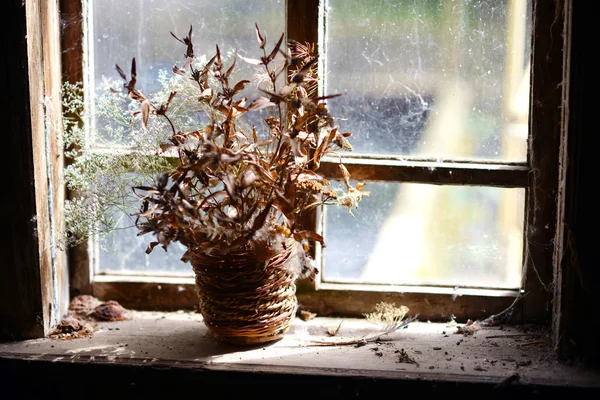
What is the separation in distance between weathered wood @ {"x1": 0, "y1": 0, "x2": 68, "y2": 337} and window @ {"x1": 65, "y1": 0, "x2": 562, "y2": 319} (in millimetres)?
159

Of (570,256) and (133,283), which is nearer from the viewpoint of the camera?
(570,256)

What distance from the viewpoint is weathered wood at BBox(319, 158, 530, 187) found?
171cm

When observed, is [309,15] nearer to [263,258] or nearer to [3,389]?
[263,258]

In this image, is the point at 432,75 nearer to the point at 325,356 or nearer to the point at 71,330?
the point at 325,356

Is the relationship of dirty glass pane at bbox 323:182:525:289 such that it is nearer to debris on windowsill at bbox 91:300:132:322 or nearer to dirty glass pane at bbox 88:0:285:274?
dirty glass pane at bbox 88:0:285:274

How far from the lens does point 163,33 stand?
1.77 meters

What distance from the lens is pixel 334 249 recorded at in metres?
1.83

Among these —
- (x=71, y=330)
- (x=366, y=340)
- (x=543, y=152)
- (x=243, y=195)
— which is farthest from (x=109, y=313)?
(x=543, y=152)

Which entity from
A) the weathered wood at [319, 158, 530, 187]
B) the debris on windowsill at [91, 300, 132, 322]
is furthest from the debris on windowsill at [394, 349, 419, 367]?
the debris on windowsill at [91, 300, 132, 322]

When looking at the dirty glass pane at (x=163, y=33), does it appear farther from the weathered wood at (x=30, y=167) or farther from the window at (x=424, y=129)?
the weathered wood at (x=30, y=167)

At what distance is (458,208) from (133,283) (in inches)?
37.2

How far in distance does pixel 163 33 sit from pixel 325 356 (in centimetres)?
96

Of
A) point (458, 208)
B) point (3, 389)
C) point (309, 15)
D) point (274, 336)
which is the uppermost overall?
point (309, 15)

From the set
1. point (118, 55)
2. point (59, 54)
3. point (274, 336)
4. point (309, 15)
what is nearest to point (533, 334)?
point (274, 336)
